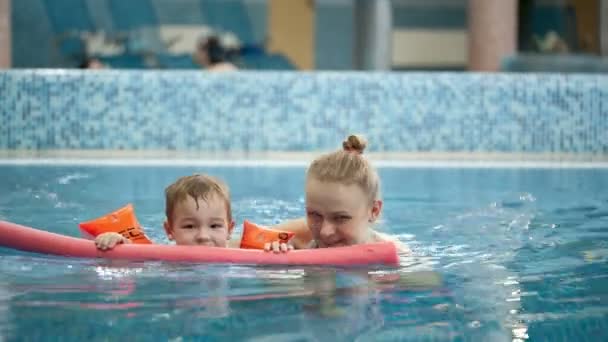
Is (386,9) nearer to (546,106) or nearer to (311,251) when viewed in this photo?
(546,106)

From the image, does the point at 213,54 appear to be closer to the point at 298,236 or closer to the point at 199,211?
the point at 298,236

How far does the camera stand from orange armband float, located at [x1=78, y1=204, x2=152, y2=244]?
450 centimetres

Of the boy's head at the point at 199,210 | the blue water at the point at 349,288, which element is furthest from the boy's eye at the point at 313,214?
the boy's head at the point at 199,210

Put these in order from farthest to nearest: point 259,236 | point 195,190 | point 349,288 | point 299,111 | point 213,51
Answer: point 213,51 → point 299,111 → point 259,236 → point 195,190 → point 349,288

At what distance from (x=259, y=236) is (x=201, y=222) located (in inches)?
9.5

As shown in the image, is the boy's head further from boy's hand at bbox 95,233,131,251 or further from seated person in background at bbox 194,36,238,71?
seated person in background at bbox 194,36,238,71

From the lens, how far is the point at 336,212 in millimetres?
4094

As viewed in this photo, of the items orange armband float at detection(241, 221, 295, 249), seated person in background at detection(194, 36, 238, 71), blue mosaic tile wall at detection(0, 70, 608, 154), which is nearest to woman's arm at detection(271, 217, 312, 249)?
orange armband float at detection(241, 221, 295, 249)

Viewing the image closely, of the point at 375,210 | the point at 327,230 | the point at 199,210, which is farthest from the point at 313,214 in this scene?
the point at 199,210

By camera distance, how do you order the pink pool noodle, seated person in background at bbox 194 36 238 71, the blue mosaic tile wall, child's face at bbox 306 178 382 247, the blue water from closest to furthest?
1. the blue water
2. the pink pool noodle
3. child's face at bbox 306 178 382 247
4. the blue mosaic tile wall
5. seated person in background at bbox 194 36 238 71

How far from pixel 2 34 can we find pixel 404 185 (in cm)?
701

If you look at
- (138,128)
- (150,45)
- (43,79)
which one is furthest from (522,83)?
(150,45)

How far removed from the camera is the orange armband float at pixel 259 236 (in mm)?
4301

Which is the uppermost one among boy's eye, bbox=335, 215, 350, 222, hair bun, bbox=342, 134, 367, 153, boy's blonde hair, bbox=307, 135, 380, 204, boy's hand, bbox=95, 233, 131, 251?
hair bun, bbox=342, 134, 367, 153
